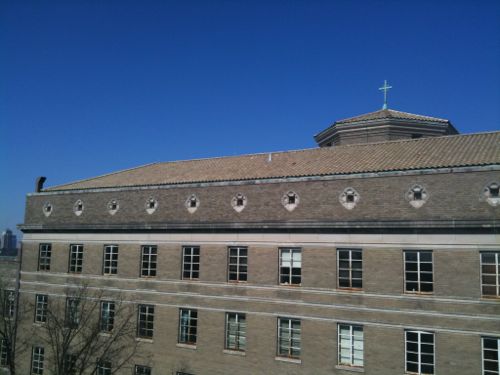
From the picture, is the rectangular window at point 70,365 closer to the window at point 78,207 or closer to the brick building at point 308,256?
the brick building at point 308,256

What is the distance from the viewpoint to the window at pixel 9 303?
2934 cm

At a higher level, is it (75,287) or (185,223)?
(185,223)

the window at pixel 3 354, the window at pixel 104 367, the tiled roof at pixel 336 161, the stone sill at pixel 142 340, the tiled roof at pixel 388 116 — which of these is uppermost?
the tiled roof at pixel 388 116

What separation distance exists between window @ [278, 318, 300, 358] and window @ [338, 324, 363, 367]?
1962mm

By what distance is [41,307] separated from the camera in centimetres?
2875

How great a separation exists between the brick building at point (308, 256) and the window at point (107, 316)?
1205 mm

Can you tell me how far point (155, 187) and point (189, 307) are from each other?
6.70m

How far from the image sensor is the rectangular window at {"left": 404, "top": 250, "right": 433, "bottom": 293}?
18609mm

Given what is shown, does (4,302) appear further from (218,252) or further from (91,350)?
(218,252)

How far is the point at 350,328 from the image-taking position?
1961cm

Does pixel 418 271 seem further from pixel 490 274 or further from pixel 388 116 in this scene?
pixel 388 116

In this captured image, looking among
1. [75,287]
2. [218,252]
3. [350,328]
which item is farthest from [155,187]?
[350,328]

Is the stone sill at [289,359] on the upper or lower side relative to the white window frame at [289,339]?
lower

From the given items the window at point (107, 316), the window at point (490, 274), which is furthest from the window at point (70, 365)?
the window at point (490, 274)
